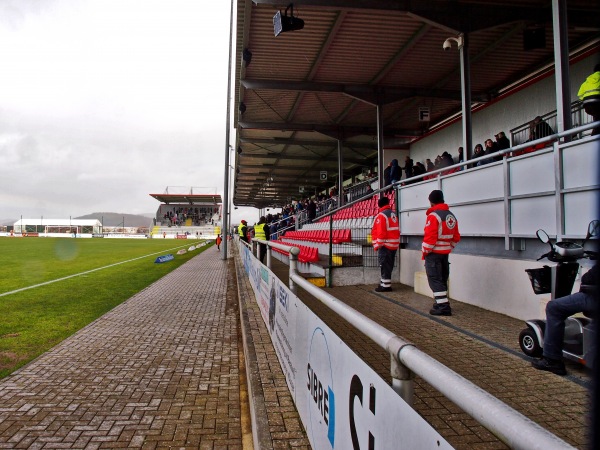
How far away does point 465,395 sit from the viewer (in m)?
1.06

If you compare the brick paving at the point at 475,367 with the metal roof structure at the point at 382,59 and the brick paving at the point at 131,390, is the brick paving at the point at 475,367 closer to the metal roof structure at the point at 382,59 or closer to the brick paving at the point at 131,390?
the brick paving at the point at 131,390

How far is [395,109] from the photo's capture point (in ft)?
62.4

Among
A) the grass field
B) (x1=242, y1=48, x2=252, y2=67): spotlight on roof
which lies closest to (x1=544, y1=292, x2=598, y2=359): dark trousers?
the grass field

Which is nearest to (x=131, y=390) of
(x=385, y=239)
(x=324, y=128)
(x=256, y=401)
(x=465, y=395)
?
(x=256, y=401)

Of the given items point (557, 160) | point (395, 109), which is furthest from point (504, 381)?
point (395, 109)

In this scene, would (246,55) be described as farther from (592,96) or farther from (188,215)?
(188,215)

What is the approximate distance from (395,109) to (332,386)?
60.4 ft

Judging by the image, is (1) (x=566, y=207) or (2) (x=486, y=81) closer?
(1) (x=566, y=207)

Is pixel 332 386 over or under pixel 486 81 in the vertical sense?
under

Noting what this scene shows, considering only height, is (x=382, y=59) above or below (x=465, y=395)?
above

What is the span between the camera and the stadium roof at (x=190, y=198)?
70.3 metres

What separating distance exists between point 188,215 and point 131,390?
7284cm

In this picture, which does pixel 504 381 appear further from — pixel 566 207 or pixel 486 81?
pixel 486 81

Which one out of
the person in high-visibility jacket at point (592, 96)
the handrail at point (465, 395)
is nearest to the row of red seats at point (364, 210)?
the person in high-visibility jacket at point (592, 96)
